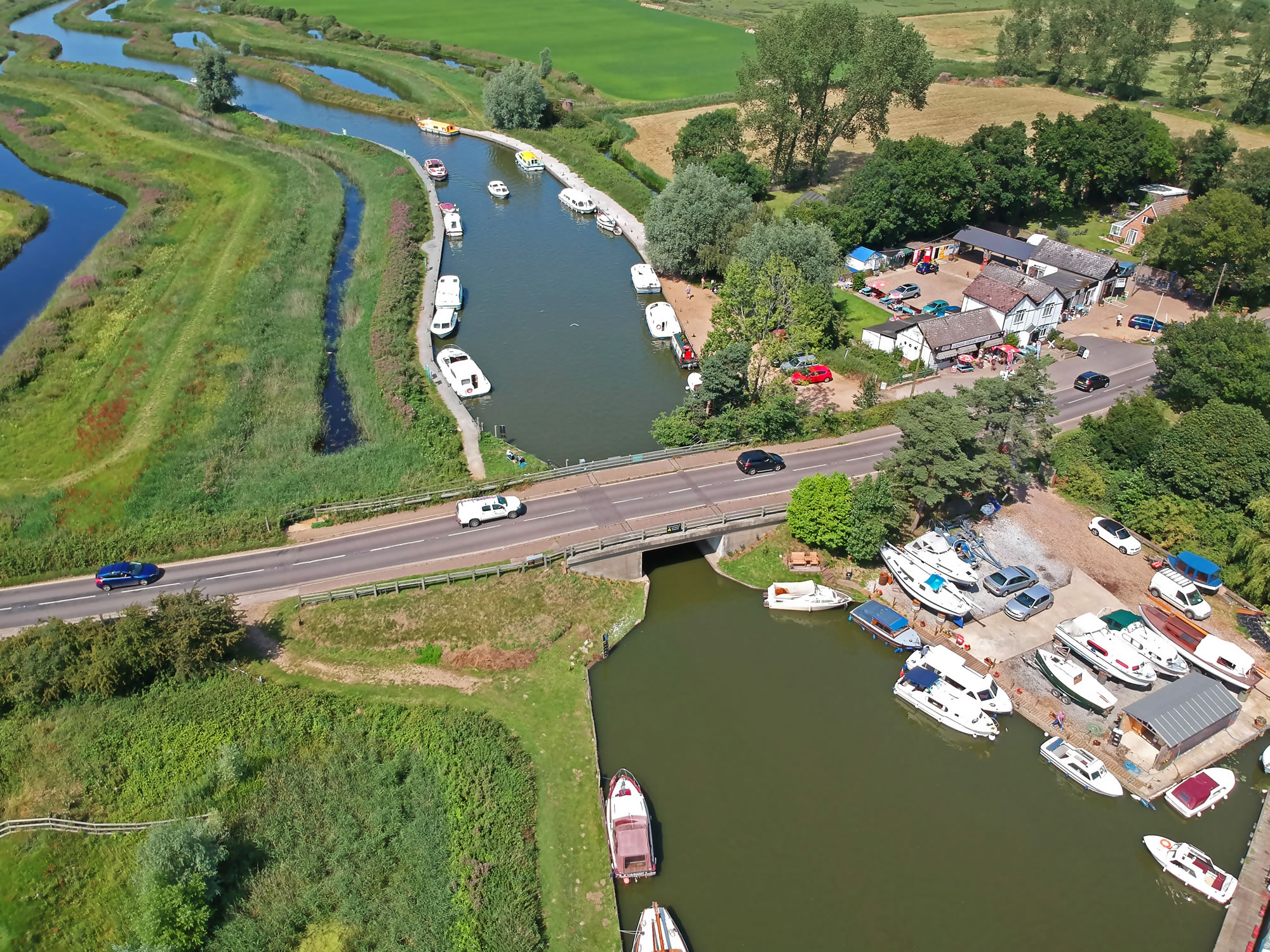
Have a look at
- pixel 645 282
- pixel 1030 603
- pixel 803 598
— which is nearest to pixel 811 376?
pixel 645 282

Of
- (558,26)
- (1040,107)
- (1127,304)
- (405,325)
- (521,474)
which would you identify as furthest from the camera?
(558,26)

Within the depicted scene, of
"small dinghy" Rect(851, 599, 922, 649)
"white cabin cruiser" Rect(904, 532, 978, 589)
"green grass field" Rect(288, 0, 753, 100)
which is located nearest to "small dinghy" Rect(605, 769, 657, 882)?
"small dinghy" Rect(851, 599, 922, 649)

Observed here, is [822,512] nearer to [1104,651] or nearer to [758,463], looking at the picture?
[758,463]

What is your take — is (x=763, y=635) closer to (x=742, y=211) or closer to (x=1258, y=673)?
(x=1258, y=673)

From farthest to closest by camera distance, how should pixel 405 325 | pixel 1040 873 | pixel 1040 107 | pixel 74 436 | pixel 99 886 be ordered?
pixel 1040 107 < pixel 405 325 < pixel 74 436 < pixel 1040 873 < pixel 99 886

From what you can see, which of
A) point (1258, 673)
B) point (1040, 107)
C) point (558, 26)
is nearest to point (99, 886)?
point (1258, 673)

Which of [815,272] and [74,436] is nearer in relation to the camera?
[74,436]

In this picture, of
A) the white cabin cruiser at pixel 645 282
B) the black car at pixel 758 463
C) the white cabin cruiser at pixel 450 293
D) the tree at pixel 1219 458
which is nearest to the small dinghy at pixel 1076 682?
the tree at pixel 1219 458
